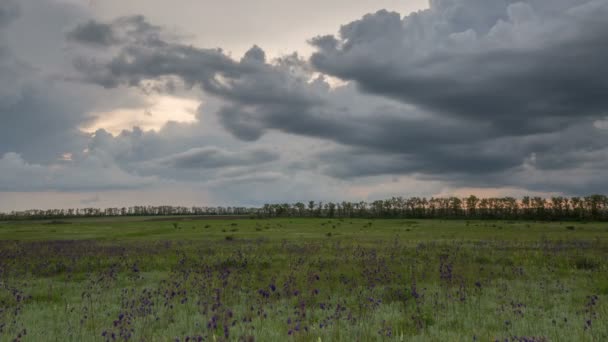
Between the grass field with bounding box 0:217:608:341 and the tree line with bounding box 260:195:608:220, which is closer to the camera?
the grass field with bounding box 0:217:608:341

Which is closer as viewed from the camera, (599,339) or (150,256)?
(599,339)

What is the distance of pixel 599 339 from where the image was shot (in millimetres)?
6875

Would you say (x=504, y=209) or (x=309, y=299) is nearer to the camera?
(x=309, y=299)

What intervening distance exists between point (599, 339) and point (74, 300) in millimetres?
13191

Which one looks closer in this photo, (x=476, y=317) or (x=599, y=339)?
(x=599, y=339)

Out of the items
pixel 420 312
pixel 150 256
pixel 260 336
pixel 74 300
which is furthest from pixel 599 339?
pixel 150 256

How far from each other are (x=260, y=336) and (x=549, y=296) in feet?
29.2

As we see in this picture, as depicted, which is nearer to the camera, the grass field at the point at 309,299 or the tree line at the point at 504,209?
the grass field at the point at 309,299

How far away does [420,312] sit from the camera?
9141 millimetres

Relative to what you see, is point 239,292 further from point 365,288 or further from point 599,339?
point 599,339

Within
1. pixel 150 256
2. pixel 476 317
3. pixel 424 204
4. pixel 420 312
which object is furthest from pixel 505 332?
pixel 424 204

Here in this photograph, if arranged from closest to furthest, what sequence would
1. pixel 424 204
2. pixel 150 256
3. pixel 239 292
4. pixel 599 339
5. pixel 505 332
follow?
1. pixel 599 339
2. pixel 505 332
3. pixel 239 292
4. pixel 150 256
5. pixel 424 204

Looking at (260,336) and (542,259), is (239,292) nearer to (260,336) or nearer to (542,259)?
(260,336)

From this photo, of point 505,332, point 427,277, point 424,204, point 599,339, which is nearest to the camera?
point 599,339
